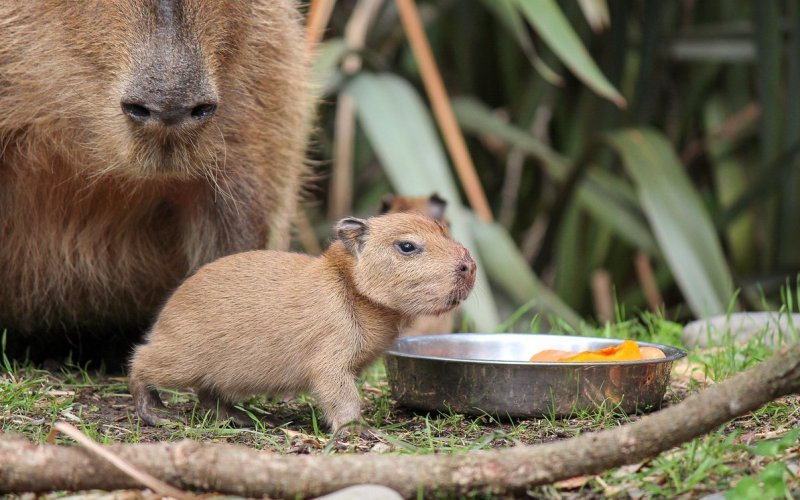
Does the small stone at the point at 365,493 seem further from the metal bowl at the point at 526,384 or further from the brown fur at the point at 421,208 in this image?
the brown fur at the point at 421,208

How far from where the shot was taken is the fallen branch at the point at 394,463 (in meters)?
2.02

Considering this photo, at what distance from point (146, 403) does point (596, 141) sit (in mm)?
3039

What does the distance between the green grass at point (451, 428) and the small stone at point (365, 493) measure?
347mm

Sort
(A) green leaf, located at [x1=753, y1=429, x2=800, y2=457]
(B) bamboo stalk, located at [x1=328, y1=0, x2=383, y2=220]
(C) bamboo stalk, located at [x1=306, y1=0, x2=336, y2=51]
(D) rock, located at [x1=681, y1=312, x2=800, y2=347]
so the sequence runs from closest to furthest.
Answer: (A) green leaf, located at [x1=753, y1=429, x2=800, y2=457] < (D) rock, located at [x1=681, y1=312, x2=800, y2=347] < (C) bamboo stalk, located at [x1=306, y1=0, x2=336, y2=51] < (B) bamboo stalk, located at [x1=328, y1=0, x2=383, y2=220]

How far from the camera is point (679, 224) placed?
16.0ft

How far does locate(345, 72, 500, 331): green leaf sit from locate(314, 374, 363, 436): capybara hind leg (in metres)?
1.72

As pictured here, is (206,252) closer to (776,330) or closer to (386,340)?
(386,340)

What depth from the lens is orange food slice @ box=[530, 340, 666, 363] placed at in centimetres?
297

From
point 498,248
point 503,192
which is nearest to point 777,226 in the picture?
point 503,192

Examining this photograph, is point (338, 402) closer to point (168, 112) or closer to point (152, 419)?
point (152, 419)

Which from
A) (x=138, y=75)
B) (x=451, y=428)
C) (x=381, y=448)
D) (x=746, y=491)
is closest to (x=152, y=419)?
(x=381, y=448)

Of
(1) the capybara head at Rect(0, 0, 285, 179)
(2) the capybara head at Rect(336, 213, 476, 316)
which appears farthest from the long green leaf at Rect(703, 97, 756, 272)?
(2) the capybara head at Rect(336, 213, 476, 316)

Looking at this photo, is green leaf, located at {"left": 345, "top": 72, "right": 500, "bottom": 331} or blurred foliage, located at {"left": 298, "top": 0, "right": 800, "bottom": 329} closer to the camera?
green leaf, located at {"left": 345, "top": 72, "right": 500, "bottom": 331}

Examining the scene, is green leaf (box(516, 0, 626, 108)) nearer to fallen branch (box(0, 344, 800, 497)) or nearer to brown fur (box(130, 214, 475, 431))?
brown fur (box(130, 214, 475, 431))
